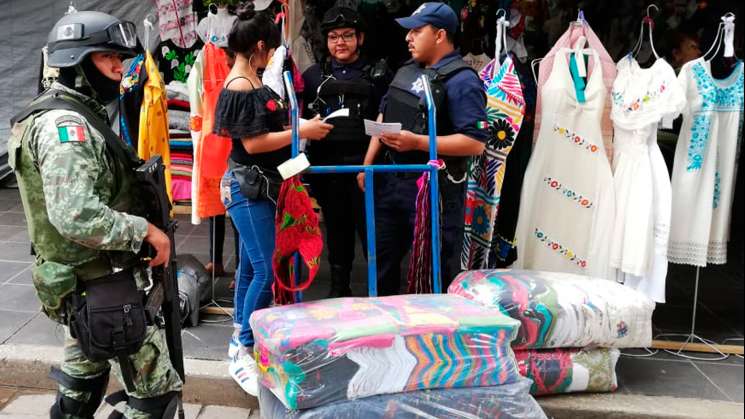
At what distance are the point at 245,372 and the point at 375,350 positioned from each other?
46.1 inches

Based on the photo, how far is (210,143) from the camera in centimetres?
432

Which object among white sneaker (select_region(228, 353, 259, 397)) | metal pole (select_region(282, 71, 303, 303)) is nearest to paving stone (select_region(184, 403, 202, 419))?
white sneaker (select_region(228, 353, 259, 397))

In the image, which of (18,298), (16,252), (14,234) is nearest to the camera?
(18,298)

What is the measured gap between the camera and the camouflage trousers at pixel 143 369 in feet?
8.20

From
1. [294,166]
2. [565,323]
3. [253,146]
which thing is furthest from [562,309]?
[253,146]

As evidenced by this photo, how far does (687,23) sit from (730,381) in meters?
2.92

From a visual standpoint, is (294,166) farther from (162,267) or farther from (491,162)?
(491,162)

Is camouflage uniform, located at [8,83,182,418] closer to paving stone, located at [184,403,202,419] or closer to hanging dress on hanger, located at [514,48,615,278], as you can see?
paving stone, located at [184,403,202,419]

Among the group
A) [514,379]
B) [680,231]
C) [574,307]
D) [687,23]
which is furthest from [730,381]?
[687,23]

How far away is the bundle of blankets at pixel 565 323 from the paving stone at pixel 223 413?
4.07 feet

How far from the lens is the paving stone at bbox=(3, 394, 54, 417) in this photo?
3498 mm

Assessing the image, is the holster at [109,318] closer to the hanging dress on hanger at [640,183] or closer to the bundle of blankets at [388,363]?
the bundle of blankets at [388,363]

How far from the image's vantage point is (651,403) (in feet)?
11.5

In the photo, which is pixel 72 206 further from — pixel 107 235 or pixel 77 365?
pixel 77 365
